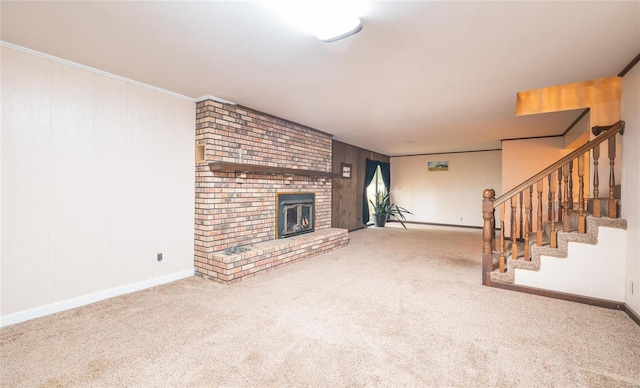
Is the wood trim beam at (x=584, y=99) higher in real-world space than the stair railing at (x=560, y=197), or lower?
higher

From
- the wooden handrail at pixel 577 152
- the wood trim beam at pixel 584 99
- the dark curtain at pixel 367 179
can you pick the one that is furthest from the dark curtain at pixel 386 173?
the wooden handrail at pixel 577 152

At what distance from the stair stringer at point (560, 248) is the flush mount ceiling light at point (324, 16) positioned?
2795 mm

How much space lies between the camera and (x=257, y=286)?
3062mm

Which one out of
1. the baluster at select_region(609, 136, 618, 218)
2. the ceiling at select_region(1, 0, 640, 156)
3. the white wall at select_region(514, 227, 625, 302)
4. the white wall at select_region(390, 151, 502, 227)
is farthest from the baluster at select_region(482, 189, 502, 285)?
the white wall at select_region(390, 151, 502, 227)

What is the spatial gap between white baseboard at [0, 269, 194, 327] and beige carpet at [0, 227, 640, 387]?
9cm

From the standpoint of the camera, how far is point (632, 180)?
95.0 inches

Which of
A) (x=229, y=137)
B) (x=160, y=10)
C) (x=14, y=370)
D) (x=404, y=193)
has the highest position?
(x=160, y=10)

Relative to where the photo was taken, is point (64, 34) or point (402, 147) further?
point (402, 147)

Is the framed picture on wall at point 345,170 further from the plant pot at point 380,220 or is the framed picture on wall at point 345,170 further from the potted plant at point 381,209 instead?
the plant pot at point 380,220

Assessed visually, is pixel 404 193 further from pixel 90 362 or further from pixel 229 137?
pixel 90 362

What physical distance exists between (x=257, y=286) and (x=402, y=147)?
5.66m

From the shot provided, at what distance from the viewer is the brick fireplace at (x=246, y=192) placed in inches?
133

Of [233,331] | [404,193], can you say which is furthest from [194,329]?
[404,193]

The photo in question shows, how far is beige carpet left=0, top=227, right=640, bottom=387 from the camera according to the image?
1.61m
